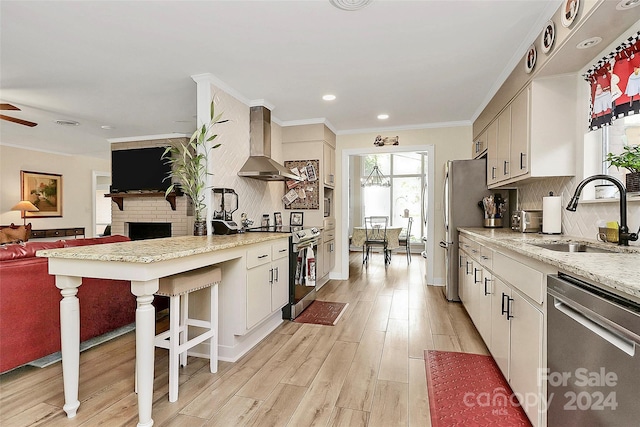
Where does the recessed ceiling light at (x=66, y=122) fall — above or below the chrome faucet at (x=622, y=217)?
above

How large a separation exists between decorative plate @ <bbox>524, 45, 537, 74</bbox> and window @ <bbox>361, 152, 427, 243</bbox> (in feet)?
19.7

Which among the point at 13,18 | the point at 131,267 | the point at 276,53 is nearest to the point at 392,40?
the point at 276,53

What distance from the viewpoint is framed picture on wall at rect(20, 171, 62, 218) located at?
21.2 feet

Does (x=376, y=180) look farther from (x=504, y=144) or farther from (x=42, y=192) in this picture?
(x=42, y=192)

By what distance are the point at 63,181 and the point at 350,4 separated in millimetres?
7901

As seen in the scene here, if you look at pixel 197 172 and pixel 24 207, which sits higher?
pixel 197 172

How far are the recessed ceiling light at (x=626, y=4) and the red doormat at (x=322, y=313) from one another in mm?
3010

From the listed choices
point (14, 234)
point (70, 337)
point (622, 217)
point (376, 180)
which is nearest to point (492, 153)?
point (622, 217)

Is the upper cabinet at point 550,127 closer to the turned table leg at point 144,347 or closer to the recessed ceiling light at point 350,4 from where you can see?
the recessed ceiling light at point 350,4

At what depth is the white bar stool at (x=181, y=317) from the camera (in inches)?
75.4

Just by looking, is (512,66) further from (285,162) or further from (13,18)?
(13,18)

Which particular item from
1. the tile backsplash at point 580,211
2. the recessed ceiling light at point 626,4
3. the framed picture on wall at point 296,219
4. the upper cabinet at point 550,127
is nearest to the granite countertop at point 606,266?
the tile backsplash at point 580,211

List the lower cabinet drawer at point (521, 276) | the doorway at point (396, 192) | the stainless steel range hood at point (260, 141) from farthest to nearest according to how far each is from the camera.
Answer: the doorway at point (396, 192), the stainless steel range hood at point (260, 141), the lower cabinet drawer at point (521, 276)

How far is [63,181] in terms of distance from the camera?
7180 mm
